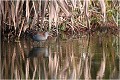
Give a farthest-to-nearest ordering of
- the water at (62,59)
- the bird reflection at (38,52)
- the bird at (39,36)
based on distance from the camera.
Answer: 1. the bird at (39,36)
2. the bird reflection at (38,52)
3. the water at (62,59)

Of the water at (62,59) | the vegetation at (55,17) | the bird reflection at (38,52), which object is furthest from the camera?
the vegetation at (55,17)

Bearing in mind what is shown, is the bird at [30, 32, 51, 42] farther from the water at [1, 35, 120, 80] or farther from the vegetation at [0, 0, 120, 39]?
the vegetation at [0, 0, 120, 39]

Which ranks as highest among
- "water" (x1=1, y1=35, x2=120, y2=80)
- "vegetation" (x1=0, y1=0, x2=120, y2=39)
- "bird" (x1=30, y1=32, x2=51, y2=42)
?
"vegetation" (x1=0, y1=0, x2=120, y2=39)

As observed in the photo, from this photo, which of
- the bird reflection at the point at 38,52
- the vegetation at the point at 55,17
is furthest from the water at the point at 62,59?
the vegetation at the point at 55,17

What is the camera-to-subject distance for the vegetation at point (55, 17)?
838cm

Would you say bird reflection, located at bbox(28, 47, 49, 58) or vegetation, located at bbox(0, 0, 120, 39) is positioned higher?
vegetation, located at bbox(0, 0, 120, 39)

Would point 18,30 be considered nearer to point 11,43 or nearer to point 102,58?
point 11,43

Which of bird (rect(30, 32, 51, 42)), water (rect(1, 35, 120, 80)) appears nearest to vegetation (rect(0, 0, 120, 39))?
bird (rect(30, 32, 51, 42))

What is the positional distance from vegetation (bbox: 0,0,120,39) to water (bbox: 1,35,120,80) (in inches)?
15.9

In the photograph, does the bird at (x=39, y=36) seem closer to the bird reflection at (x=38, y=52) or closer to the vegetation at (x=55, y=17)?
the vegetation at (x=55, y=17)

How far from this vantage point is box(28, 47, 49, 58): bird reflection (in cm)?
805

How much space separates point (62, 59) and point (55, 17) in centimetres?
101

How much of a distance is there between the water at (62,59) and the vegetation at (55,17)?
0.40 meters

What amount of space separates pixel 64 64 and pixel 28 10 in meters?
1.80
